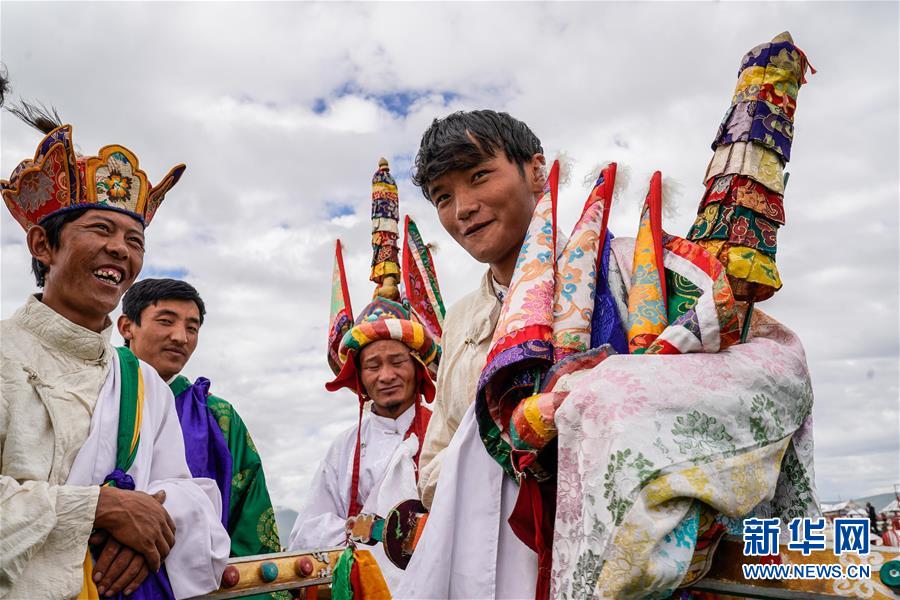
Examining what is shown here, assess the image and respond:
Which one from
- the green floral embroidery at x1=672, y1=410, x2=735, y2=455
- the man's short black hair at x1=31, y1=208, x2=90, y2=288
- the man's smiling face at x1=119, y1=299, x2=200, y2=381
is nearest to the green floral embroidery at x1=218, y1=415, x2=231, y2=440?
the man's smiling face at x1=119, y1=299, x2=200, y2=381

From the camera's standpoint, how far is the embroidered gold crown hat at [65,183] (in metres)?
2.60

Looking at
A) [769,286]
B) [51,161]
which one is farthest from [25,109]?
[769,286]

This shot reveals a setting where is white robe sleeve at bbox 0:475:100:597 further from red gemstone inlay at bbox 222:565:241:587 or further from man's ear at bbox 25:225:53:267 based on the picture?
man's ear at bbox 25:225:53:267

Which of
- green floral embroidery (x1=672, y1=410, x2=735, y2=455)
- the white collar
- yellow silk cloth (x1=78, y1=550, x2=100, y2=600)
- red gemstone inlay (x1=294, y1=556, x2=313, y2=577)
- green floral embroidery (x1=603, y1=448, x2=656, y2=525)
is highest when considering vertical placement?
the white collar

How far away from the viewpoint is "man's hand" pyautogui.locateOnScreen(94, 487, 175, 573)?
2168 millimetres

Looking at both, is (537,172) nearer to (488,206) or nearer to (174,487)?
(488,206)

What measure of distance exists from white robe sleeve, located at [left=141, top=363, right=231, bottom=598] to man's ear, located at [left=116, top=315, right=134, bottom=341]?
5.55 feet

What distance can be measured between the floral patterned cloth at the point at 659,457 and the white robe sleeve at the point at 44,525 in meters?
1.52

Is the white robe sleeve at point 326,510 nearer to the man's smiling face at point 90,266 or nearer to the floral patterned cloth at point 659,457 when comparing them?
the man's smiling face at point 90,266

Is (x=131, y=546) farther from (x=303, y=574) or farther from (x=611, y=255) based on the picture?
(x=611, y=255)

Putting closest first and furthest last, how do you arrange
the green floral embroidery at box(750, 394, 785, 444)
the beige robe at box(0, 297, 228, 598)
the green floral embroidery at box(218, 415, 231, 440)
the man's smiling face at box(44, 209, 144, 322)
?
1. the green floral embroidery at box(750, 394, 785, 444)
2. the beige robe at box(0, 297, 228, 598)
3. the man's smiling face at box(44, 209, 144, 322)
4. the green floral embroidery at box(218, 415, 231, 440)

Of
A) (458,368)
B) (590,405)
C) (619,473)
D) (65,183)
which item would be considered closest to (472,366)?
(458,368)

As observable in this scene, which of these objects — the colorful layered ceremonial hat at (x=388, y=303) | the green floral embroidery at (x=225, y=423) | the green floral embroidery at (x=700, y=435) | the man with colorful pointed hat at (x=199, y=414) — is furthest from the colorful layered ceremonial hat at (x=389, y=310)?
the green floral embroidery at (x=700, y=435)

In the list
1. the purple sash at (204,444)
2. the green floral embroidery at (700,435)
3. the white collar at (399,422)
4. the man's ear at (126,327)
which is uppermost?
the man's ear at (126,327)
